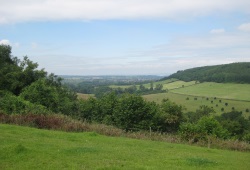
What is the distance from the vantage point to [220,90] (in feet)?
469

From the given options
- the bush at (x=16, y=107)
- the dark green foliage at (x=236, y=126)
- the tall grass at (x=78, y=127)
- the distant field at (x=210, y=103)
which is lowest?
the dark green foliage at (x=236, y=126)

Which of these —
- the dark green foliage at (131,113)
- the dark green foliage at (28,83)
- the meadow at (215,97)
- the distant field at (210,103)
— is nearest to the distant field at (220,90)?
the meadow at (215,97)

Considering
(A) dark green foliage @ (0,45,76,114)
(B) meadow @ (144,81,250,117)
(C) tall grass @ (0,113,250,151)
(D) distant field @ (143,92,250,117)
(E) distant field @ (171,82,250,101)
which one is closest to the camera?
(C) tall grass @ (0,113,250,151)

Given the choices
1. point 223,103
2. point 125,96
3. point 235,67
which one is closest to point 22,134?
point 125,96

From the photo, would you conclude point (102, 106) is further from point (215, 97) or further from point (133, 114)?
point (215, 97)

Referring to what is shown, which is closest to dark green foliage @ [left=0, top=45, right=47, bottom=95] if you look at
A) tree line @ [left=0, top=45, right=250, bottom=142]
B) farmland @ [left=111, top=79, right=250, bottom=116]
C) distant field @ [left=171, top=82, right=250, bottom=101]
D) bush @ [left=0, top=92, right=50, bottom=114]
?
tree line @ [left=0, top=45, right=250, bottom=142]

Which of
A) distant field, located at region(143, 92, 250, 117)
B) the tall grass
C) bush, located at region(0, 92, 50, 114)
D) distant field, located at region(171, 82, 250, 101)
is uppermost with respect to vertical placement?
bush, located at region(0, 92, 50, 114)

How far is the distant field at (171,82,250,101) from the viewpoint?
128000 mm

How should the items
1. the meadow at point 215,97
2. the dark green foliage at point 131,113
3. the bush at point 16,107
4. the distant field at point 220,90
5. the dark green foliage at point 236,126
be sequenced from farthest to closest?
the distant field at point 220,90 < the meadow at point 215,97 < the dark green foliage at point 236,126 < the dark green foliage at point 131,113 < the bush at point 16,107

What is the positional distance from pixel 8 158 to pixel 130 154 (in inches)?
228

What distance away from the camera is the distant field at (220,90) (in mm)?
128000

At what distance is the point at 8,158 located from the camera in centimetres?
1112

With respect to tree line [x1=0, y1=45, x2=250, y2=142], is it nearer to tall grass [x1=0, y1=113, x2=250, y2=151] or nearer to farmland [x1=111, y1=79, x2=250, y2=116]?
tall grass [x1=0, y1=113, x2=250, y2=151]

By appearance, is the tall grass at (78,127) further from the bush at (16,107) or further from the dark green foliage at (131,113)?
the dark green foliage at (131,113)
